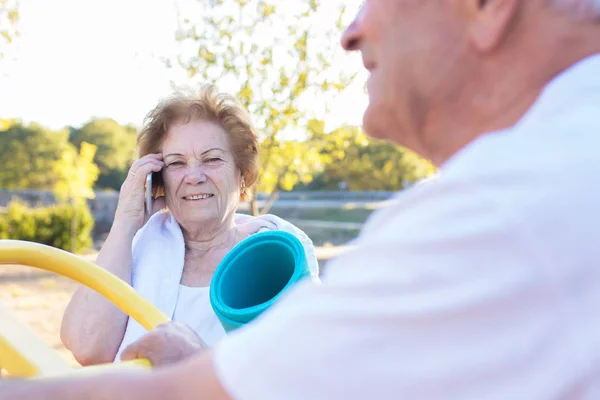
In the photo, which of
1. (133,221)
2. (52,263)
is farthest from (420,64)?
(133,221)

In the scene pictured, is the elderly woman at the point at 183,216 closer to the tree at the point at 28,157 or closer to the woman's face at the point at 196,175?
the woman's face at the point at 196,175

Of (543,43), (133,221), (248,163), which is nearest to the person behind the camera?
(543,43)

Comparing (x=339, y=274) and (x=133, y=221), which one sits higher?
(x=339, y=274)

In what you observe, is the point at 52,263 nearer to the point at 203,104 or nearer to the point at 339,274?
the point at 339,274

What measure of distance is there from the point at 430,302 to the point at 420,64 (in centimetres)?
34

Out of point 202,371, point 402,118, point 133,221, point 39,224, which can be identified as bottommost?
point 39,224

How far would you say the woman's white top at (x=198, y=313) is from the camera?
248 cm

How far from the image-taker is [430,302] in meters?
0.55

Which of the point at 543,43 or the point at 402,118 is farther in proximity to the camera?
the point at 402,118

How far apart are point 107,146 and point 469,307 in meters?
47.1

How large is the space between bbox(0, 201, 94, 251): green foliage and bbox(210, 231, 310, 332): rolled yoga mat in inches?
568

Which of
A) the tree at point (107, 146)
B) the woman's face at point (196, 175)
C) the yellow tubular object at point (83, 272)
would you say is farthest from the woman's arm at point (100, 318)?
the tree at point (107, 146)

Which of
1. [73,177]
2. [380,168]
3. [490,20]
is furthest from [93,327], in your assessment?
[380,168]

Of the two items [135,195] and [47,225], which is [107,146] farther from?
[135,195]
